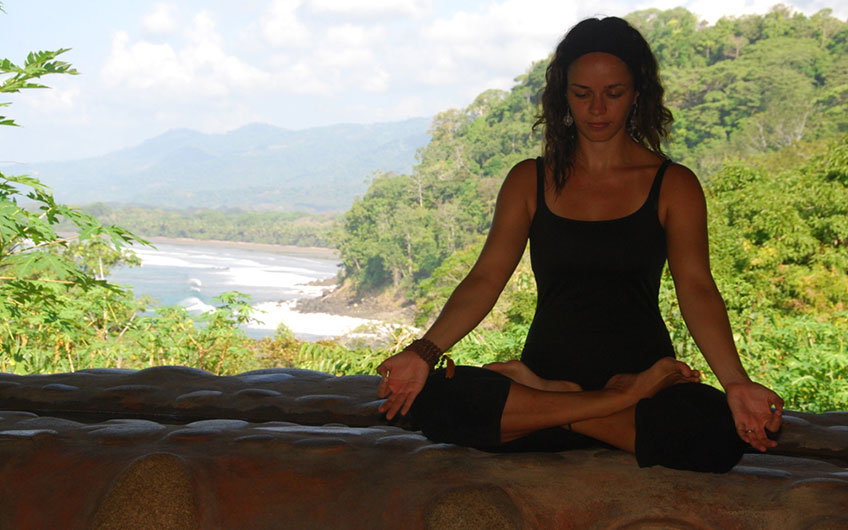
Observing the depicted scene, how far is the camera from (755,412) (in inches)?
35.5

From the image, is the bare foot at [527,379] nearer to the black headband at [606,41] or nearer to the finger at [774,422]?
the finger at [774,422]

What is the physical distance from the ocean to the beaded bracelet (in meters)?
19.3

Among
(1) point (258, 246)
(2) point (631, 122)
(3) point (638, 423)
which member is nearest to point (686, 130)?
(1) point (258, 246)

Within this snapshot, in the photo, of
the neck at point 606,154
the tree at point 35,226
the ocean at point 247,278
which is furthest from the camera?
the ocean at point 247,278

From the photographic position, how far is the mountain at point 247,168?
69500mm

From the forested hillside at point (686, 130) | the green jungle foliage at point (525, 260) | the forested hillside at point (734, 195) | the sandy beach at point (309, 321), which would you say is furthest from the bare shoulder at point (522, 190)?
the sandy beach at point (309, 321)

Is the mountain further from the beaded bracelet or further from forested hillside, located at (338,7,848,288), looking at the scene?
the beaded bracelet

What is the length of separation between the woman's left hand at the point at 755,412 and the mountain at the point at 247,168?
6179cm

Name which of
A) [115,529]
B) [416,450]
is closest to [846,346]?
[416,450]

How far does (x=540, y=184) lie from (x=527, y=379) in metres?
0.28

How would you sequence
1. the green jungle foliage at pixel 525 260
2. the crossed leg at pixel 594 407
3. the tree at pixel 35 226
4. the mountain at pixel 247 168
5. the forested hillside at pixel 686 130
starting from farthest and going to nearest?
1. the mountain at pixel 247 168
2. the forested hillside at pixel 686 130
3. the green jungle foliage at pixel 525 260
4. the tree at pixel 35 226
5. the crossed leg at pixel 594 407

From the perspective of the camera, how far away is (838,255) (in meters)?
8.25

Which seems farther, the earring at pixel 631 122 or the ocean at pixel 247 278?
the ocean at pixel 247 278

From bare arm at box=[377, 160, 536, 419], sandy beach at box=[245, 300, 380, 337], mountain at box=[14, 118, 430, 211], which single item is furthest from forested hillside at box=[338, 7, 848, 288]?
mountain at box=[14, 118, 430, 211]
